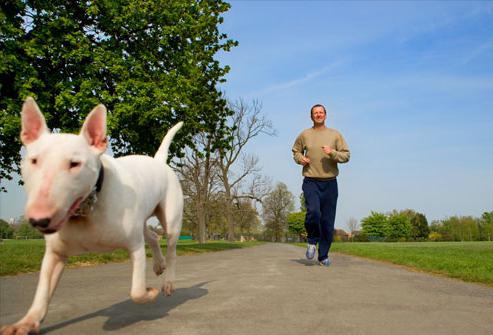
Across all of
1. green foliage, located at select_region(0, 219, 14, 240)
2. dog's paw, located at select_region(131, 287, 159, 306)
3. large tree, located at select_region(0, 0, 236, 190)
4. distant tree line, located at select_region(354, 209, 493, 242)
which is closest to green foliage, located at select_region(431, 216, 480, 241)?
distant tree line, located at select_region(354, 209, 493, 242)

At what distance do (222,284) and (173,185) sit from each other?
177 cm

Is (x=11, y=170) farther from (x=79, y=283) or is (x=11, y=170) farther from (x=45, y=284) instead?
(x=45, y=284)

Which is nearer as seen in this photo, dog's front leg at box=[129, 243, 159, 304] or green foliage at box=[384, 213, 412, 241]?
dog's front leg at box=[129, 243, 159, 304]

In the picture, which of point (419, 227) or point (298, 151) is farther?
point (419, 227)

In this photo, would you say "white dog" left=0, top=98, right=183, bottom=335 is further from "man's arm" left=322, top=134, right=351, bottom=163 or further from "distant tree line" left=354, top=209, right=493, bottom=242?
"distant tree line" left=354, top=209, right=493, bottom=242

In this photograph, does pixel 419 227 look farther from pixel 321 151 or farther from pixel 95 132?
pixel 95 132

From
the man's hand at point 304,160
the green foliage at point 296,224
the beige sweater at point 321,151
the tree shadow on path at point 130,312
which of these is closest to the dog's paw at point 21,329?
the tree shadow on path at point 130,312

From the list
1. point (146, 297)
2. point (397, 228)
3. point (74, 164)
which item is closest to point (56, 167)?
point (74, 164)

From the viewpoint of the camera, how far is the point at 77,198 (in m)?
2.59

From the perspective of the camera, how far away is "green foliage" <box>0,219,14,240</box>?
77.8 meters

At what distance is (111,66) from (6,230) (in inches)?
3115

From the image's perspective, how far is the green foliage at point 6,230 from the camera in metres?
77.8

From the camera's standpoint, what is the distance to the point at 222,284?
5.50 meters

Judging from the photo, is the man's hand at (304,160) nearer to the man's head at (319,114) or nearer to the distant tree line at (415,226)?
the man's head at (319,114)
